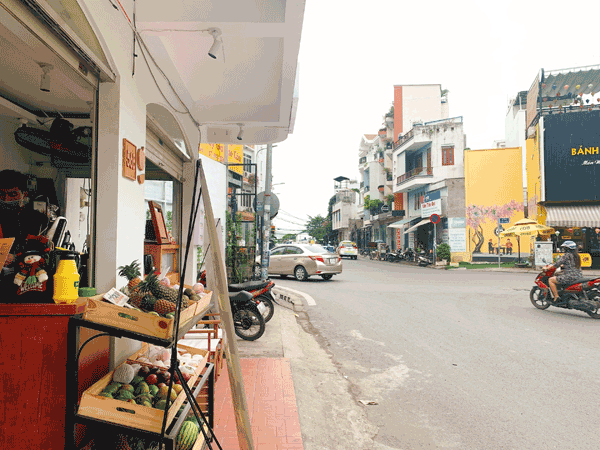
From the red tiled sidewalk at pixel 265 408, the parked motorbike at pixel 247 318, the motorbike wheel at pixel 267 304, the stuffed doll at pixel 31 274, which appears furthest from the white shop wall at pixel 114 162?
the motorbike wheel at pixel 267 304

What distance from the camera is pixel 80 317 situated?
218 centimetres

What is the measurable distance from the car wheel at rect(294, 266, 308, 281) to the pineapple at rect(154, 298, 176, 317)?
13.2 meters

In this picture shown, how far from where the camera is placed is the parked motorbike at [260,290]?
6.75 m

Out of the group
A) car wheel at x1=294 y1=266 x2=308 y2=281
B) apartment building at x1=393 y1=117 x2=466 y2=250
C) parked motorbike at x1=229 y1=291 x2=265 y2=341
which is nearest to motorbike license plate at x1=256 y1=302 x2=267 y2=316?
parked motorbike at x1=229 y1=291 x2=265 y2=341

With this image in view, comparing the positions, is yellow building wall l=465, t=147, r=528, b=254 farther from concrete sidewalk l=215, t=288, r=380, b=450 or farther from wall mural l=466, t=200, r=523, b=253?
concrete sidewalk l=215, t=288, r=380, b=450

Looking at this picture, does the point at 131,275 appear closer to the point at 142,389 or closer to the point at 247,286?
the point at 142,389

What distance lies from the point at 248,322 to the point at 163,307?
165 inches

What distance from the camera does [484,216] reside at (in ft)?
84.7

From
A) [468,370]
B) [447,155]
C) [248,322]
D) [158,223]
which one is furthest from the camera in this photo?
[447,155]

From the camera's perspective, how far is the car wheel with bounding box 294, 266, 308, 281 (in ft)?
51.0

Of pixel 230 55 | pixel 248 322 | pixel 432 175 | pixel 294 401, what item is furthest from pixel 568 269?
pixel 432 175

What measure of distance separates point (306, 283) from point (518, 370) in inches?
392

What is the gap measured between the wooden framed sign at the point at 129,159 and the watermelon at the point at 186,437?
168cm

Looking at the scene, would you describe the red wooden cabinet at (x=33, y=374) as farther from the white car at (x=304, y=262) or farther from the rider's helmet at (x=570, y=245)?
the white car at (x=304, y=262)
